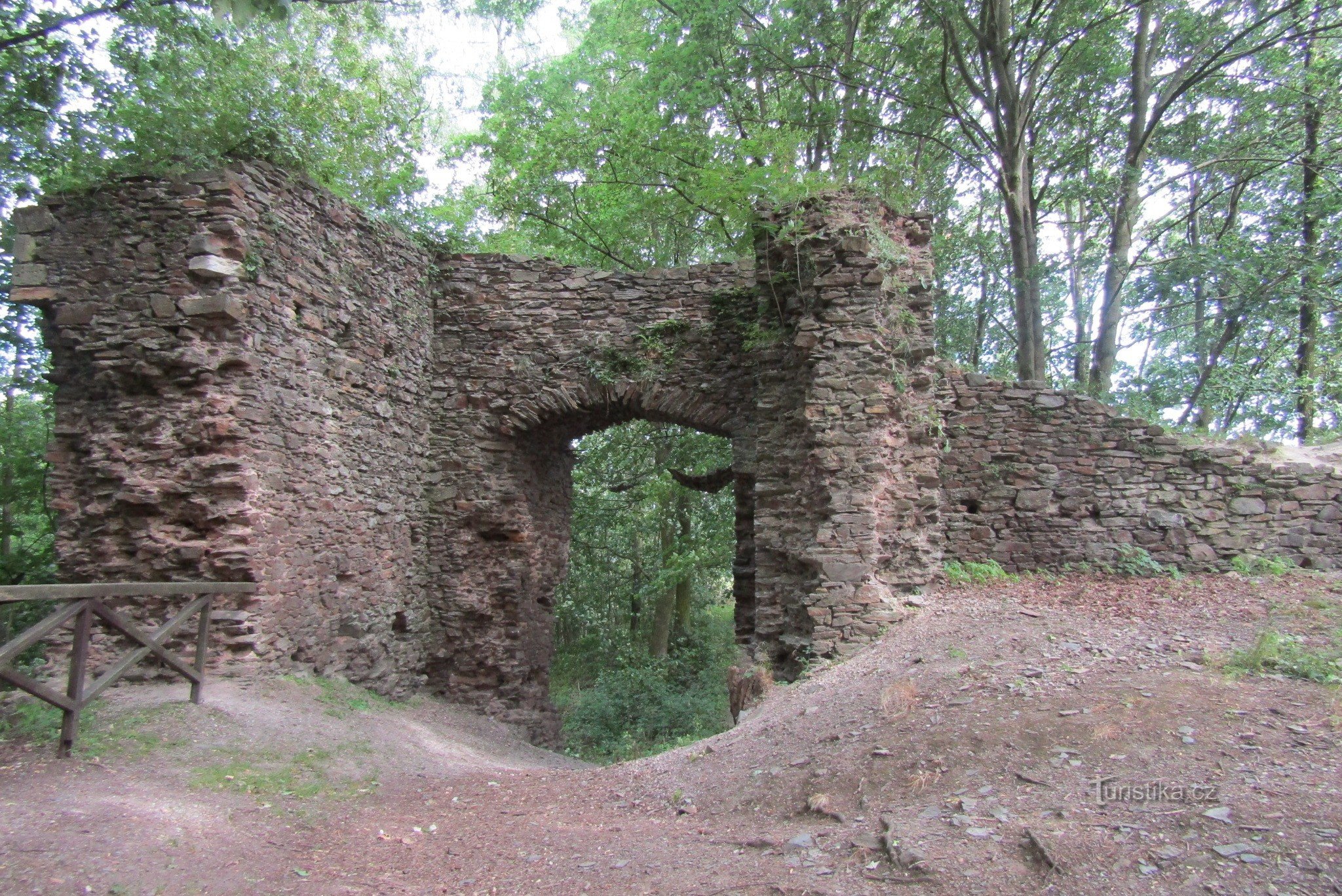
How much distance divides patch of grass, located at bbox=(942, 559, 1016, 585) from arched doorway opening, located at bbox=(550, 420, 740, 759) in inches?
189

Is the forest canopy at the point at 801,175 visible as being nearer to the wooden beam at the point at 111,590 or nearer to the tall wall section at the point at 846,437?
the tall wall section at the point at 846,437

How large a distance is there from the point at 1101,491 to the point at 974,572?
1.97 metres

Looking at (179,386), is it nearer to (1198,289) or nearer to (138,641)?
(138,641)

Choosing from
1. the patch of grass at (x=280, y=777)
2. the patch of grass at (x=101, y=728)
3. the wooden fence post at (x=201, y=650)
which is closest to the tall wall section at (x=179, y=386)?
the wooden fence post at (x=201, y=650)

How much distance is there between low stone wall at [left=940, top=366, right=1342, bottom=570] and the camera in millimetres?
8773

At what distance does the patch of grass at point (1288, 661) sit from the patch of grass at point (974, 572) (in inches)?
134

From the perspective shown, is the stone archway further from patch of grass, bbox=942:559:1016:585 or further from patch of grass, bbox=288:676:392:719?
patch of grass, bbox=942:559:1016:585

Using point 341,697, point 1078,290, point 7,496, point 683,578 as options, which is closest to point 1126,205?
point 1078,290

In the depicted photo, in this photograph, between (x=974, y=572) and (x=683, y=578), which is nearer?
(x=974, y=572)

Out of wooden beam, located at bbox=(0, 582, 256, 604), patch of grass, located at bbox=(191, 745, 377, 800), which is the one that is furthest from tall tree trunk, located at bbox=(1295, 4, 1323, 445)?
wooden beam, located at bbox=(0, 582, 256, 604)

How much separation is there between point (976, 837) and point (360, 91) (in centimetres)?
1472

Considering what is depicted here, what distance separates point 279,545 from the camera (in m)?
6.77

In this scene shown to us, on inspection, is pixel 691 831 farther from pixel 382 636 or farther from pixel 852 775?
pixel 382 636

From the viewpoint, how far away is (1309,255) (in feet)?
39.8
